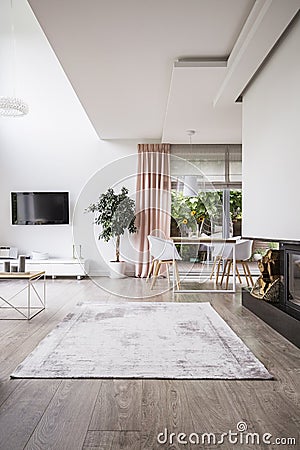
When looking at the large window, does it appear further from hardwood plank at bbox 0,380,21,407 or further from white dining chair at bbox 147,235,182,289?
hardwood plank at bbox 0,380,21,407

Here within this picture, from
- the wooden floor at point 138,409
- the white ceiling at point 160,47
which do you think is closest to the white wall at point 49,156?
the white ceiling at point 160,47

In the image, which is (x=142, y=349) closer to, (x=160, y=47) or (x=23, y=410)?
(x=23, y=410)

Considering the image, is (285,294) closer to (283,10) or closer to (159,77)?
(283,10)

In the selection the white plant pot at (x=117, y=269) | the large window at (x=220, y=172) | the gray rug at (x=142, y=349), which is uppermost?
the large window at (x=220, y=172)

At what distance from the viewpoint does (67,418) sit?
2225mm

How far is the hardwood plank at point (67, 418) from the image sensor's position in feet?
6.43

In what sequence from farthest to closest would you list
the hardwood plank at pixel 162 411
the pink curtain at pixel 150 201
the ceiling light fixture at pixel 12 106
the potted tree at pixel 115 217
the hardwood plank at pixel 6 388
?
the pink curtain at pixel 150 201 → the potted tree at pixel 115 217 → the ceiling light fixture at pixel 12 106 → the hardwood plank at pixel 6 388 → the hardwood plank at pixel 162 411

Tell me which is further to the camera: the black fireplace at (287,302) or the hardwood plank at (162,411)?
the black fireplace at (287,302)

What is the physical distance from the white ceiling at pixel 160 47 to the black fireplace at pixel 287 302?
1.62 meters

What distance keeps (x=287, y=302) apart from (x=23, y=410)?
2466mm

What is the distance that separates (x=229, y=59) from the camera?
456 centimetres

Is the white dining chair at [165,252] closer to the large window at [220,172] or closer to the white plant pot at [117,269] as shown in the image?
the white plant pot at [117,269]

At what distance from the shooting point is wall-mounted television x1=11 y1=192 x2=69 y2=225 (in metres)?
8.71

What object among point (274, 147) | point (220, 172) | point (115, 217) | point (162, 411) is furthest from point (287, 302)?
point (220, 172)
